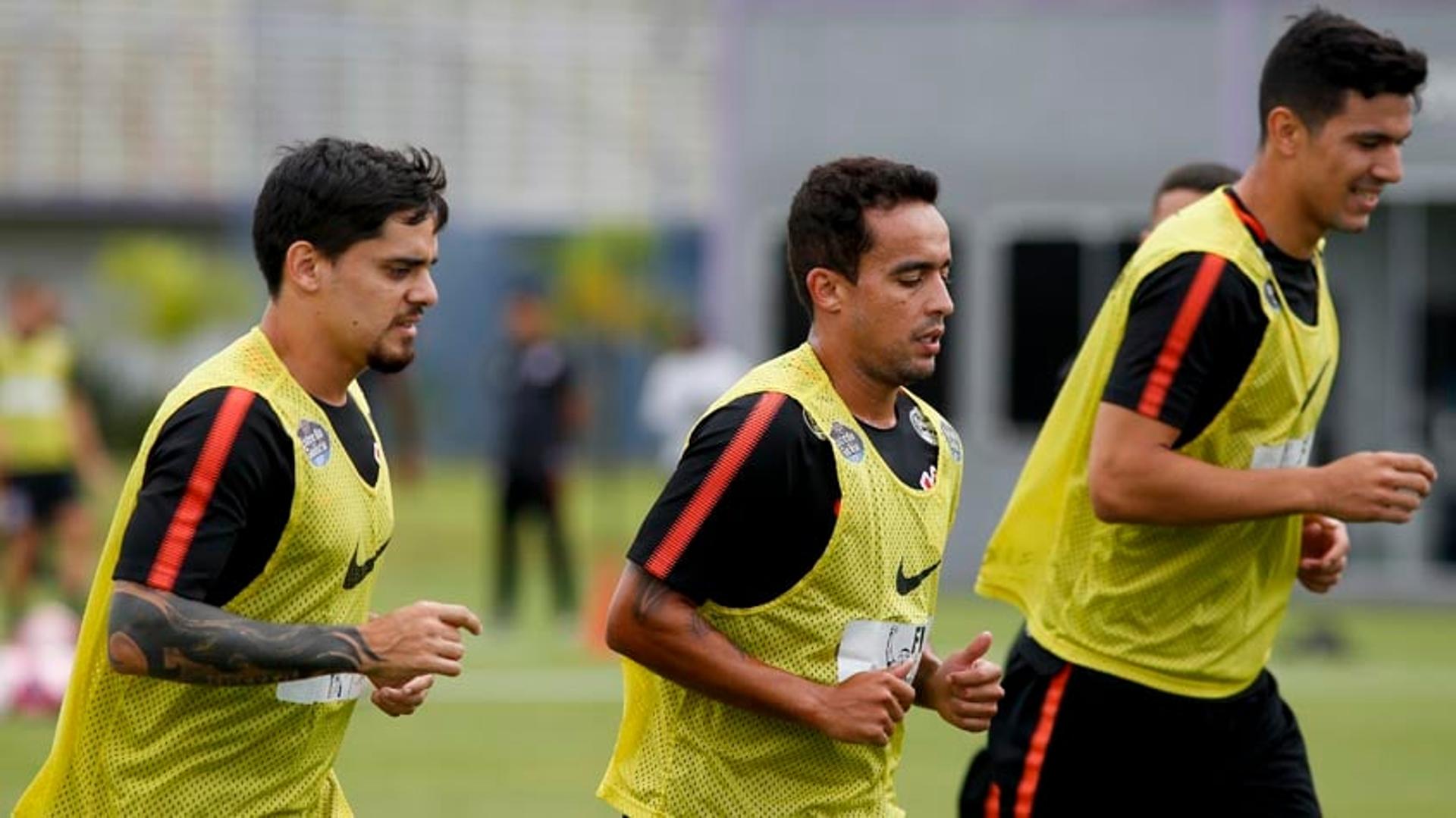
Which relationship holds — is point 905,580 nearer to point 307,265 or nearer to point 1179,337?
point 1179,337

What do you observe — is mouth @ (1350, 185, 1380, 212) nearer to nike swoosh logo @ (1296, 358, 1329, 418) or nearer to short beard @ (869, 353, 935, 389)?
nike swoosh logo @ (1296, 358, 1329, 418)

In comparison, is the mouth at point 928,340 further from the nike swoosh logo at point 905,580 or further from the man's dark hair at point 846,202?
the nike swoosh logo at point 905,580

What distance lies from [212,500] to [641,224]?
1577 inches

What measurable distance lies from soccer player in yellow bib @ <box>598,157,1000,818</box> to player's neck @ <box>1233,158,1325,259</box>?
995 millimetres

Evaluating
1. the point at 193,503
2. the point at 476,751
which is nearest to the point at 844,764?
the point at 193,503

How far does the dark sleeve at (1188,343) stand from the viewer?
4891mm

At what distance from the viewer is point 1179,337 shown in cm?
491

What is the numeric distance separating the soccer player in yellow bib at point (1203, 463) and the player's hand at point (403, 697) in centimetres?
138

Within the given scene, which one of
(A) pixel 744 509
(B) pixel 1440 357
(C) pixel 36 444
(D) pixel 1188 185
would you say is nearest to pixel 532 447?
(C) pixel 36 444

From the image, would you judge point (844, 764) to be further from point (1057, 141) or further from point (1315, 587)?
point (1057, 141)

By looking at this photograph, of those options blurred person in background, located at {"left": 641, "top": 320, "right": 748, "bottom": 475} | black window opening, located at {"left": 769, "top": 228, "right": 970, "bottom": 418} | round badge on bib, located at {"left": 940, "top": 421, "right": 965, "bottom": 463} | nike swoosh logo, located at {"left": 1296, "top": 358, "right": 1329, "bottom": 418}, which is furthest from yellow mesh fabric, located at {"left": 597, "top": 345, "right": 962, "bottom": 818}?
black window opening, located at {"left": 769, "top": 228, "right": 970, "bottom": 418}

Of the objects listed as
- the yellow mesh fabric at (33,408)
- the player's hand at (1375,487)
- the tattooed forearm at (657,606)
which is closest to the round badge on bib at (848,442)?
the tattooed forearm at (657,606)

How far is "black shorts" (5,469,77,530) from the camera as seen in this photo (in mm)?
15711

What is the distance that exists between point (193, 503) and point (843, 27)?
1635 centimetres
